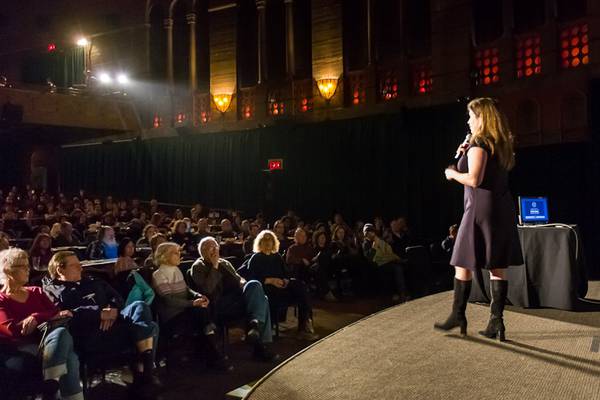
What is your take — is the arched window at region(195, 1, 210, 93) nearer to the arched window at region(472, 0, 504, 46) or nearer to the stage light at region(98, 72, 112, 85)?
the stage light at region(98, 72, 112, 85)

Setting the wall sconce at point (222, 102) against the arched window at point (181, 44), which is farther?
the arched window at point (181, 44)

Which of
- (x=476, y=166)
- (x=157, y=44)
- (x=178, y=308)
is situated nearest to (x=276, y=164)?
(x=157, y=44)

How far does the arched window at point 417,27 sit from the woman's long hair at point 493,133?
8.83 m

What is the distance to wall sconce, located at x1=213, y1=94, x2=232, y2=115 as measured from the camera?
14516 mm

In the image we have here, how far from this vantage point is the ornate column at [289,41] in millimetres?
13359

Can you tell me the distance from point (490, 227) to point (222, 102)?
12.4 metres

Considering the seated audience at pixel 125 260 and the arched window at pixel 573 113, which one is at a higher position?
the arched window at pixel 573 113

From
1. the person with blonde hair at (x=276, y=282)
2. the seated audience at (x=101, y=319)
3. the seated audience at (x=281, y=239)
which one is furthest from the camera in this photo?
the seated audience at (x=281, y=239)

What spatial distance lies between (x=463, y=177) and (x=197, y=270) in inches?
111

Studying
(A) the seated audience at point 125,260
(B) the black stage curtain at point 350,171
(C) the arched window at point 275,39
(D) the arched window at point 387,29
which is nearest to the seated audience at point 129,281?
(A) the seated audience at point 125,260

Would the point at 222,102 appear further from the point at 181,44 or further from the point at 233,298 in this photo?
the point at 233,298

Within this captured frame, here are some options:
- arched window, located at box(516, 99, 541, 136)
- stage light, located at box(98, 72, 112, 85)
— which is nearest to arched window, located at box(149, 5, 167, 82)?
stage light, located at box(98, 72, 112, 85)

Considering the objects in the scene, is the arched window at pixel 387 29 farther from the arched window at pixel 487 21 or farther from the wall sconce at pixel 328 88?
the arched window at pixel 487 21

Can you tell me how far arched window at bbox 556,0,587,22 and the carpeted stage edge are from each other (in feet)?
24.3
